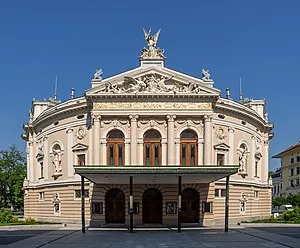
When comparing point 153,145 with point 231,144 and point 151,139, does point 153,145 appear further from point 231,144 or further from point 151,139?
point 231,144

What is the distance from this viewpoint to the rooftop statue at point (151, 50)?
54519mm

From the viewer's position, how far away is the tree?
88569 mm

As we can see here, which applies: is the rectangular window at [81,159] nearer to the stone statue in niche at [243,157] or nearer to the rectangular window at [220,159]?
the rectangular window at [220,159]

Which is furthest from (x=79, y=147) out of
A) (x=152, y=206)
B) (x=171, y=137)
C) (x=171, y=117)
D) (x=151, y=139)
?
(x=171, y=117)

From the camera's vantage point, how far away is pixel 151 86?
50000 mm

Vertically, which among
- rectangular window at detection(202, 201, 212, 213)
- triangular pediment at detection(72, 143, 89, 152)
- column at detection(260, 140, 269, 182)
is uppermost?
triangular pediment at detection(72, 143, 89, 152)

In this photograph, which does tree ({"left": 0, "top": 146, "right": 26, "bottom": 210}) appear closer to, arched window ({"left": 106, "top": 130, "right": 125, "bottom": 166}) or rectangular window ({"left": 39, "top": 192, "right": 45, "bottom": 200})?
rectangular window ({"left": 39, "top": 192, "right": 45, "bottom": 200})

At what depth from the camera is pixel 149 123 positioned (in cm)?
5003

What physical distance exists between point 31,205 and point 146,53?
2420 cm

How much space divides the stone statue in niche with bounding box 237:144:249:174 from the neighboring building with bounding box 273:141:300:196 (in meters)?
63.5

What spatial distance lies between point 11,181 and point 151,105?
48.3 m

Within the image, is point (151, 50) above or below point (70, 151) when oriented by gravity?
above

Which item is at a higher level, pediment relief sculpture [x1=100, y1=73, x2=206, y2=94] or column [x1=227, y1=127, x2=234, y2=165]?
pediment relief sculpture [x1=100, y1=73, x2=206, y2=94]

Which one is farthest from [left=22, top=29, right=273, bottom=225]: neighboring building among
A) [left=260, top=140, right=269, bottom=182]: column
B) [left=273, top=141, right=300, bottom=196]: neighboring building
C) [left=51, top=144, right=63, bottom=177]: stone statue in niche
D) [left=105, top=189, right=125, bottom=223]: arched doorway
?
[left=273, top=141, right=300, bottom=196]: neighboring building
